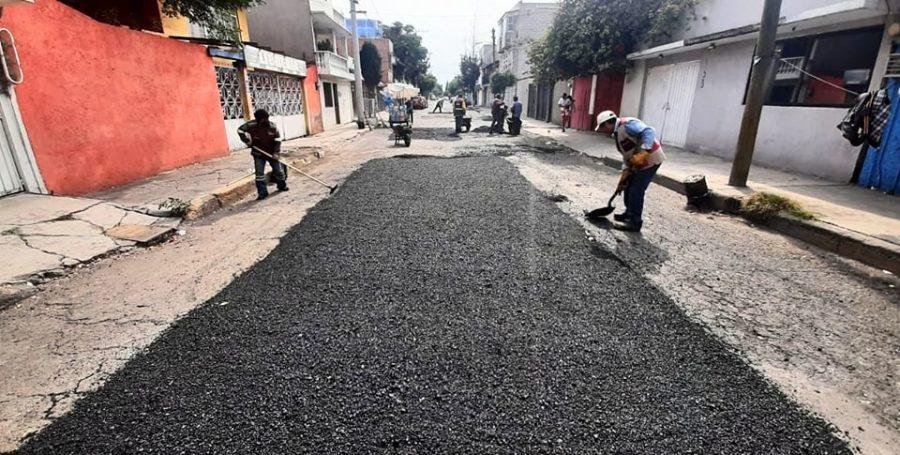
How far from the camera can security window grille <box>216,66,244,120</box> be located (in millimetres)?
10750

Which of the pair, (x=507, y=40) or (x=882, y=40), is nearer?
(x=882, y=40)

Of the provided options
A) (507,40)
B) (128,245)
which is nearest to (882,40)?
(128,245)

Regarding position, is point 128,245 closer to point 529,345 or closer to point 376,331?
point 376,331

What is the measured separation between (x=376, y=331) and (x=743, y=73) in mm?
10525

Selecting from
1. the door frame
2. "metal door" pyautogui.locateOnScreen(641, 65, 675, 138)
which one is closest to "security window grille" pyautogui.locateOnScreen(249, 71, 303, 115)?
the door frame

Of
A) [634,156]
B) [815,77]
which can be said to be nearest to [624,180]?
[634,156]

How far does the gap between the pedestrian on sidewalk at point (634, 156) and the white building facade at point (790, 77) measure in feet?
14.5

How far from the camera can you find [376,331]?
8.66ft

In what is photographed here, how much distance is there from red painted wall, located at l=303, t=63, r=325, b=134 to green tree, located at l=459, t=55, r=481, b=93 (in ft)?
172

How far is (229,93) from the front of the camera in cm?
1119

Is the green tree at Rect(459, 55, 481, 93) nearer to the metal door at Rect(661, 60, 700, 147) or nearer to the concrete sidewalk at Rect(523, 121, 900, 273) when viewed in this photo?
the metal door at Rect(661, 60, 700, 147)

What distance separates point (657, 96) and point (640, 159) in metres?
10.1

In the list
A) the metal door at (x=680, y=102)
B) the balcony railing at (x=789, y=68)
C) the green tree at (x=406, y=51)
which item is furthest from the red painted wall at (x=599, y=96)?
the green tree at (x=406, y=51)

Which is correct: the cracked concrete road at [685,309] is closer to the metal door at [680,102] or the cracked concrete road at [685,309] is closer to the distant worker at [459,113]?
the metal door at [680,102]
